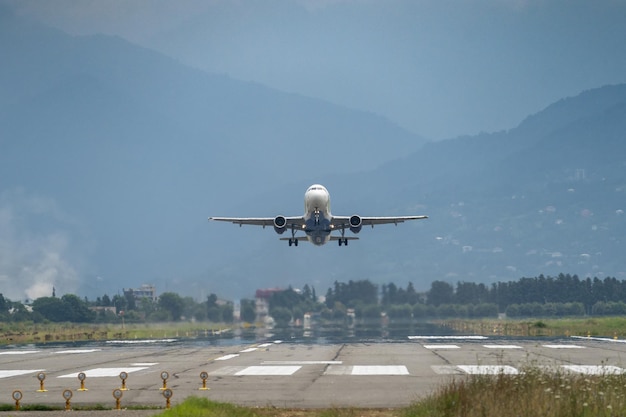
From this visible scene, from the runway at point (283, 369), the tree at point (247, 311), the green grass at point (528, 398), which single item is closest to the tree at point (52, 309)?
the tree at point (247, 311)

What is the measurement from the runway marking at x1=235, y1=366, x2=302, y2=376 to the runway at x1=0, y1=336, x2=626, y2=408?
54 mm

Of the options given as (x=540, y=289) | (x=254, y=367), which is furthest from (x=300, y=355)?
(x=540, y=289)

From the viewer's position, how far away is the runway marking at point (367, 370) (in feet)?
150

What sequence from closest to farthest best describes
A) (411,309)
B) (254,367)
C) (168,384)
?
1. (168,384)
2. (254,367)
3. (411,309)

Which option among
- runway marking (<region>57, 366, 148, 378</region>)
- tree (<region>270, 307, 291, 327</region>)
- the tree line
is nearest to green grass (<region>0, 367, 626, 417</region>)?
runway marking (<region>57, 366, 148, 378</region>)

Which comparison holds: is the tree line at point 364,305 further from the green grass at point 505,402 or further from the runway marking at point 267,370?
the green grass at point 505,402

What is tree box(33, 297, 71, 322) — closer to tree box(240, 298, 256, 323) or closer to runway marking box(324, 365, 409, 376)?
tree box(240, 298, 256, 323)

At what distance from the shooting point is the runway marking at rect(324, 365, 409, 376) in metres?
45.6

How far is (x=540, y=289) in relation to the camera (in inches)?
6629

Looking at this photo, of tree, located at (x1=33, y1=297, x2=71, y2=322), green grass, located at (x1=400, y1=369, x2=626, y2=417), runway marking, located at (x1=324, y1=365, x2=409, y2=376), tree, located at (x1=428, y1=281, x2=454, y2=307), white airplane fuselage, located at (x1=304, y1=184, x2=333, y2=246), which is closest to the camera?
green grass, located at (x1=400, y1=369, x2=626, y2=417)

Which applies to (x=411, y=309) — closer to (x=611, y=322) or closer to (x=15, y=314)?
(x=611, y=322)

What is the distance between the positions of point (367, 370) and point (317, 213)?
33979 millimetres

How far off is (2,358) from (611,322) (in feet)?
273

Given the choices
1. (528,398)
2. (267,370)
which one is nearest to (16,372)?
(267,370)
